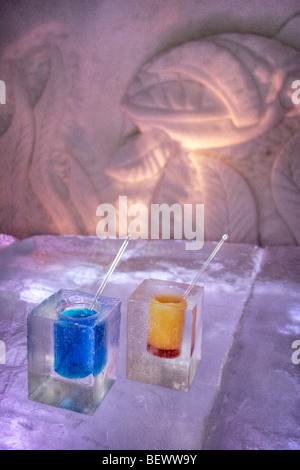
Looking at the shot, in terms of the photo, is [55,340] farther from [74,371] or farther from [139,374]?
[139,374]

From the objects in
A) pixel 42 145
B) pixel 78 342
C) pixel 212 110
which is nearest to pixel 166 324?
pixel 78 342

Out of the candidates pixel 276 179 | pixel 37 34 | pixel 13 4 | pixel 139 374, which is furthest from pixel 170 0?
pixel 139 374

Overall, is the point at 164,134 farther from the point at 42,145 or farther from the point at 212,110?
the point at 42,145

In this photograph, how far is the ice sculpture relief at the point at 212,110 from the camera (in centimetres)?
143

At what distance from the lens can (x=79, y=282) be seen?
1.24 meters

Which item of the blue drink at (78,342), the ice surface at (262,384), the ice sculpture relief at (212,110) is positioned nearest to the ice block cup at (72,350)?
the blue drink at (78,342)

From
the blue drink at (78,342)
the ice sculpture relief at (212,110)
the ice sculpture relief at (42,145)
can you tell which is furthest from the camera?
the ice sculpture relief at (42,145)

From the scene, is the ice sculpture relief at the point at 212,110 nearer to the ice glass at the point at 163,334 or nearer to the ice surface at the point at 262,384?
the ice surface at the point at 262,384

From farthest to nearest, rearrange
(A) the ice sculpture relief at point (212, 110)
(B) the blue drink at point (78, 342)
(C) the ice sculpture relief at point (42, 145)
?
(C) the ice sculpture relief at point (42, 145) < (A) the ice sculpture relief at point (212, 110) < (B) the blue drink at point (78, 342)

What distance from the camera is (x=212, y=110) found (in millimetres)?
1495

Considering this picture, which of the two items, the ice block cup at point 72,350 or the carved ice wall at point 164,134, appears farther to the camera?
the carved ice wall at point 164,134

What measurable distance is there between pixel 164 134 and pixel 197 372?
1.03 metres

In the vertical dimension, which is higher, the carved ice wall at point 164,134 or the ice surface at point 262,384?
the carved ice wall at point 164,134

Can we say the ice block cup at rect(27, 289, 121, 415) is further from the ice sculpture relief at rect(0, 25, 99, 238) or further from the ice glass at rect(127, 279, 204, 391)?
the ice sculpture relief at rect(0, 25, 99, 238)
